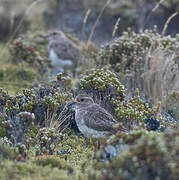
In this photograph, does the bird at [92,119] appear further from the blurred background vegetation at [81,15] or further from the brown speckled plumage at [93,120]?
the blurred background vegetation at [81,15]

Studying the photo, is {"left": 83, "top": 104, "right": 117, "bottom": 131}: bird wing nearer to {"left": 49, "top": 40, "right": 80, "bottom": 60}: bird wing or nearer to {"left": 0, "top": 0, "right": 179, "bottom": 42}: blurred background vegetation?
{"left": 49, "top": 40, "right": 80, "bottom": 60}: bird wing

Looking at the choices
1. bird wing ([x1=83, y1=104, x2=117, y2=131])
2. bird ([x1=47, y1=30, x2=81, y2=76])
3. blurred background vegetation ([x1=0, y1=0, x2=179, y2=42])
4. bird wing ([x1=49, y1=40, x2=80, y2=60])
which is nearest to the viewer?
bird wing ([x1=83, y1=104, x2=117, y2=131])

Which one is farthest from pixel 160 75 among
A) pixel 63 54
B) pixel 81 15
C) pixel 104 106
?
pixel 81 15

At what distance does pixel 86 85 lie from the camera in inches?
310

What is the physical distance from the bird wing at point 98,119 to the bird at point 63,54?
6.34m

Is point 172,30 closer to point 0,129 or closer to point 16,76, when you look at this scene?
point 16,76

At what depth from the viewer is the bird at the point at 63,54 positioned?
13.2 metres

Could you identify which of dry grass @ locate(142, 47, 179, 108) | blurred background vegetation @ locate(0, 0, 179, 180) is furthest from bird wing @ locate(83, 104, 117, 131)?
dry grass @ locate(142, 47, 179, 108)

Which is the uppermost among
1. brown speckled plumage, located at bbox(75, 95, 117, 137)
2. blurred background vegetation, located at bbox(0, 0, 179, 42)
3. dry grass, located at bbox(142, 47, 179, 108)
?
blurred background vegetation, located at bbox(0, 0, 179, 42)

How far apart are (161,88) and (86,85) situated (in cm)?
210

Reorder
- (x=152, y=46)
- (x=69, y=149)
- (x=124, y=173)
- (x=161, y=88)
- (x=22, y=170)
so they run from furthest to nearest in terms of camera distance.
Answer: (x=152, y=46), (x=161, y=88), (x=69, y=149), (x=22, y=170), (x=124, y=173)

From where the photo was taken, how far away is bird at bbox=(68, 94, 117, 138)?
6.58m

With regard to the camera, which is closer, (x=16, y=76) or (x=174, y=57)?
(x=174, y=57)

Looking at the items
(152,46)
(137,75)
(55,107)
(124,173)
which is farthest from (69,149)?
(152,46)
